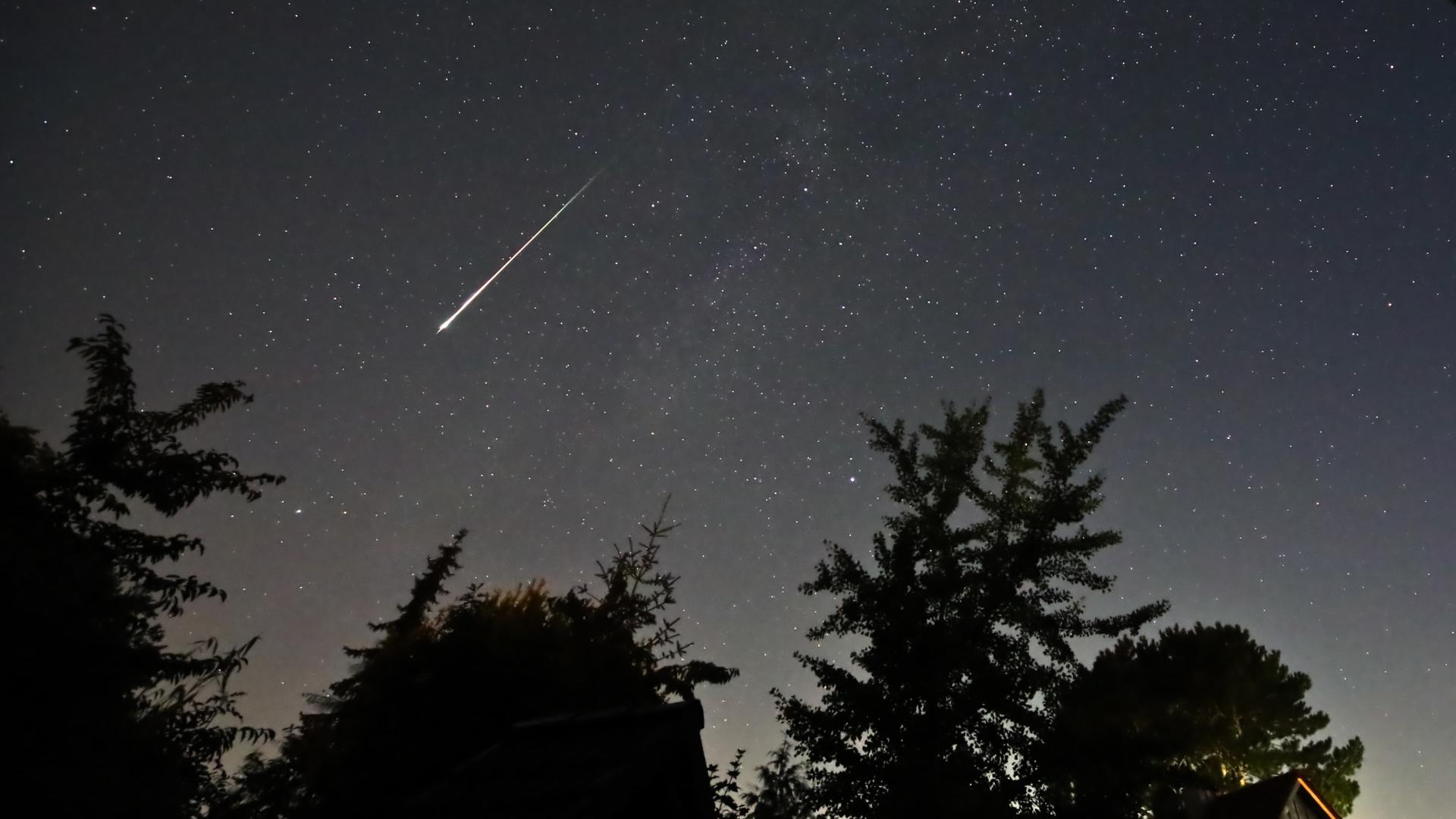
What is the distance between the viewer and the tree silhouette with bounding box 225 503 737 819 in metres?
Answer: 18.8

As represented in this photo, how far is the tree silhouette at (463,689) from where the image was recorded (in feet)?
61.5

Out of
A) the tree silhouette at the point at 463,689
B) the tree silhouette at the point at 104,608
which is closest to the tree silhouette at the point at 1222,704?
the tree silhouette at the point at 463,689

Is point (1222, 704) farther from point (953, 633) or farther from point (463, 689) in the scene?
point (463, 689)

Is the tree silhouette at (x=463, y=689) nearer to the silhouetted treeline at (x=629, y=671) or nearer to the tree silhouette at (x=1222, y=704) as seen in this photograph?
the silhouetted treeline at (x=629, y=671)

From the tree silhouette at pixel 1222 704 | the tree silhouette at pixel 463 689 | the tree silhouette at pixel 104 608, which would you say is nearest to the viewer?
the tree silhouette at pixel 104 608

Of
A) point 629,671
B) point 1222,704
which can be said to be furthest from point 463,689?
point 1222,704

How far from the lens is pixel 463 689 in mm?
19875

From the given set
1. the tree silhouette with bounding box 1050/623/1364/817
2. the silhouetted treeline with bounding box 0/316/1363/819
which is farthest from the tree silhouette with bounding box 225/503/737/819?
the tree silhouette with bounding box 1050/623/1364/817

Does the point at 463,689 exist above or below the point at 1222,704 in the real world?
below

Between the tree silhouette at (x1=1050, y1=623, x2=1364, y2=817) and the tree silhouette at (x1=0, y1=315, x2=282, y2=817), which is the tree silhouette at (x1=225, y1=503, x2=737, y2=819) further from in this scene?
the tree silhouette at (x1=1050, y1=623, x2=1364, y2=817)

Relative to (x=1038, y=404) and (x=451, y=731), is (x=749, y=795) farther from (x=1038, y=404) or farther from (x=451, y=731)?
(x=1038, y=404)

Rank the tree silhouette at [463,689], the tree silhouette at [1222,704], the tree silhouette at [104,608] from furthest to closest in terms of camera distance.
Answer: the tree silhouette at [1222,704] → the tree silhouette at [463,689] → the tree silhouette at [104,608]

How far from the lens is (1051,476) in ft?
66.0

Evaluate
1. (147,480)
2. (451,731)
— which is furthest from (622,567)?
(147,480)
